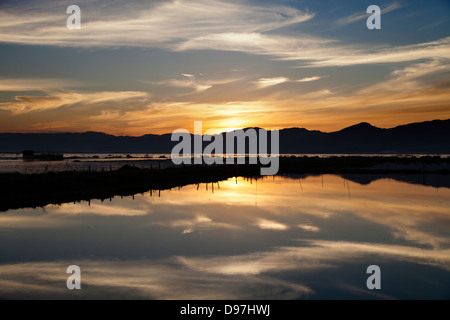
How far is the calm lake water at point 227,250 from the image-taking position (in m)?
10.2

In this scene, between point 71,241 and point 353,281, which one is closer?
point 353,281

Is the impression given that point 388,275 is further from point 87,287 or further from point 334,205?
point 334,205

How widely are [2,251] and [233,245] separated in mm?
8842

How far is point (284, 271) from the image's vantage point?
38.4 feet

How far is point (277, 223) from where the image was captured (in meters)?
19.5

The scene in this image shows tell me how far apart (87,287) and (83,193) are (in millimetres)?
22822

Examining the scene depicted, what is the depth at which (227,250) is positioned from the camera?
46.5 ft

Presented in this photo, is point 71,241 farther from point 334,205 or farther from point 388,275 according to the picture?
point 334,205

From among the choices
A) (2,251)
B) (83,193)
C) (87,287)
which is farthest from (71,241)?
(83,193)

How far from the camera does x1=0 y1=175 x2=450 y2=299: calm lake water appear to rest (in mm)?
10242
